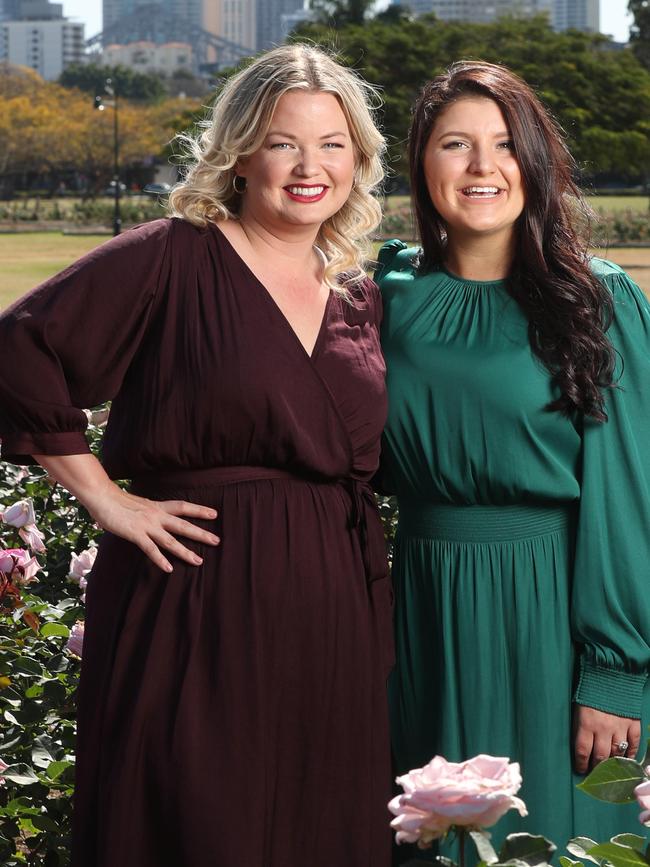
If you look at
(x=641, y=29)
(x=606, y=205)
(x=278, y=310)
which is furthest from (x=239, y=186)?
(x=641, y=29)

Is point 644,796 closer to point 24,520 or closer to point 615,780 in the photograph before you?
point 615,780

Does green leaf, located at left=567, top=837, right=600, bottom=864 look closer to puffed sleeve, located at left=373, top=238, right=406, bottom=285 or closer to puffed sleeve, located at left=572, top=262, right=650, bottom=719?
puffed sleeve, located at left=572, top=262, right=650, bottom=719

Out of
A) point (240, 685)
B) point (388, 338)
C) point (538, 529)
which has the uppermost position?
point (388, 338)

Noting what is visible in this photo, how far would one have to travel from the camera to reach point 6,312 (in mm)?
2236

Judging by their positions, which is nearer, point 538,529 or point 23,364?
point 23,364

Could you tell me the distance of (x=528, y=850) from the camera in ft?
4.82

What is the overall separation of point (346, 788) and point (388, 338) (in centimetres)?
85

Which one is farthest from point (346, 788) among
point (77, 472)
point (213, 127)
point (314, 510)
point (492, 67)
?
point (492, 67)

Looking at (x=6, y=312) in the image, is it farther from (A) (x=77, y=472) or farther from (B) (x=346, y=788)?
(B) (x=346, y=788)

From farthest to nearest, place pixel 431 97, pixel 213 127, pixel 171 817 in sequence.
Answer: pixel 431 97
pixel 213 127
pixel 171 817

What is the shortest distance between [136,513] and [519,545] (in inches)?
28.0

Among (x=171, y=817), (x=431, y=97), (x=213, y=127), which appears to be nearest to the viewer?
(x=171, y=817)

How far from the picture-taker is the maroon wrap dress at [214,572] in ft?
7.29

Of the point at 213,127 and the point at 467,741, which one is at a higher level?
the point at 213,127
